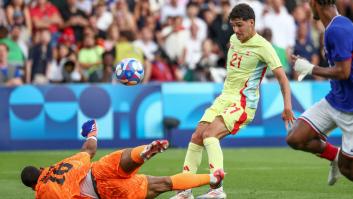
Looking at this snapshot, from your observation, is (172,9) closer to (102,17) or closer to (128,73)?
(102,17)

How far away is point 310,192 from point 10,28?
449 inches

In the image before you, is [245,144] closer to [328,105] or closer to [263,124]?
[263,124]

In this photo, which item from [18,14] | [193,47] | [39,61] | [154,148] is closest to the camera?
[154,148]

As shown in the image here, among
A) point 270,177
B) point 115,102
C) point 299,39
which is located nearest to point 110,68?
point 115,102

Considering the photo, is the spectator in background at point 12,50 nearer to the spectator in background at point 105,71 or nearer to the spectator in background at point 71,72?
the spectator in background at point 71,72

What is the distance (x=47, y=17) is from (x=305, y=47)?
6324 mm

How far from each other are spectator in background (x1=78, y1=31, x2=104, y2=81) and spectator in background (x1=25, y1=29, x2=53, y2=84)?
2.37 feet

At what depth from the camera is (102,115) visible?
18.4 metres

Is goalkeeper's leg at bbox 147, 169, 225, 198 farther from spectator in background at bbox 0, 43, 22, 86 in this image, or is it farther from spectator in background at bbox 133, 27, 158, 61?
spectator in background at bbox 133, 27, 158, 61

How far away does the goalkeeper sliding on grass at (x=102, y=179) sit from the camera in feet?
30.3

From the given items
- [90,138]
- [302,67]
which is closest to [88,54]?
[90,138]

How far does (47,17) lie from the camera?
21219mm

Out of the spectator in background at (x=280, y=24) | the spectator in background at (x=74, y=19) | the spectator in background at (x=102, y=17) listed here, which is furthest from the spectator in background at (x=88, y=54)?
the spectator in background at (x=280, y=24)

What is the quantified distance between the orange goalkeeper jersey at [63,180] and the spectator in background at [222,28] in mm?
11889
